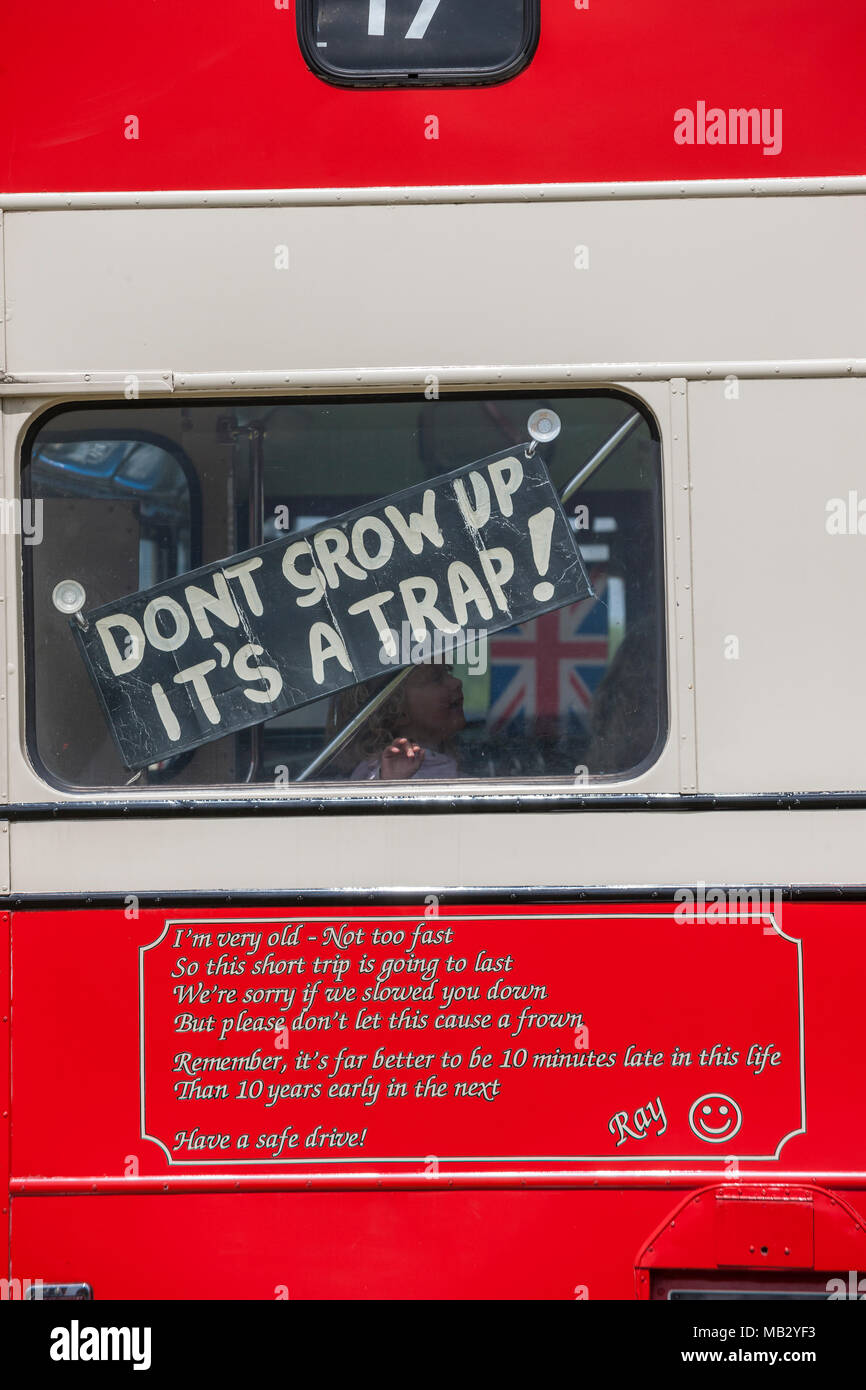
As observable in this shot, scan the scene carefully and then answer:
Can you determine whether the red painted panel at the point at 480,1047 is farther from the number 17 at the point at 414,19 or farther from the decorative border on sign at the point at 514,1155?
the number 17 at the point at 414,19

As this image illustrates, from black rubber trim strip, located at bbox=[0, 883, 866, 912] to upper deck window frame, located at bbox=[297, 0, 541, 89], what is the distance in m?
1.40

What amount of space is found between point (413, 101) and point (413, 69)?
51 millimetres

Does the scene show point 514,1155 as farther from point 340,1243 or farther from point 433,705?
point 433,705

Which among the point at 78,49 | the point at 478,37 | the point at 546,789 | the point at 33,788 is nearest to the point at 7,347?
the point at 78,49

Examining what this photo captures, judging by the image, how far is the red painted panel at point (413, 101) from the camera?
167 cm

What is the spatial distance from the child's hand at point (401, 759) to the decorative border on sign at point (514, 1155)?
0.81ft

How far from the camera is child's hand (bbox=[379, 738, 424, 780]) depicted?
1709mm

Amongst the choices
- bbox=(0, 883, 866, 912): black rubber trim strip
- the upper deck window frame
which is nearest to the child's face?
bbox=(0, 883, 866, 912): black rubber trim strip

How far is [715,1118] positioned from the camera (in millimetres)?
1658

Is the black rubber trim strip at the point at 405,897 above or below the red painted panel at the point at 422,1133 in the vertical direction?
above

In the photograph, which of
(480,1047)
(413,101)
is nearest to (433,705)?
(480,1047)

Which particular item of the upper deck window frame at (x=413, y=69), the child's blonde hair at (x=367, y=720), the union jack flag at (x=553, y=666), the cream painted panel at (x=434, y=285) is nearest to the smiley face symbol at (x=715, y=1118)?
the union jack flag at (x=553, y=666)

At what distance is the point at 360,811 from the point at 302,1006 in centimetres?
35

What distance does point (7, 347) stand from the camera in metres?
1.70
